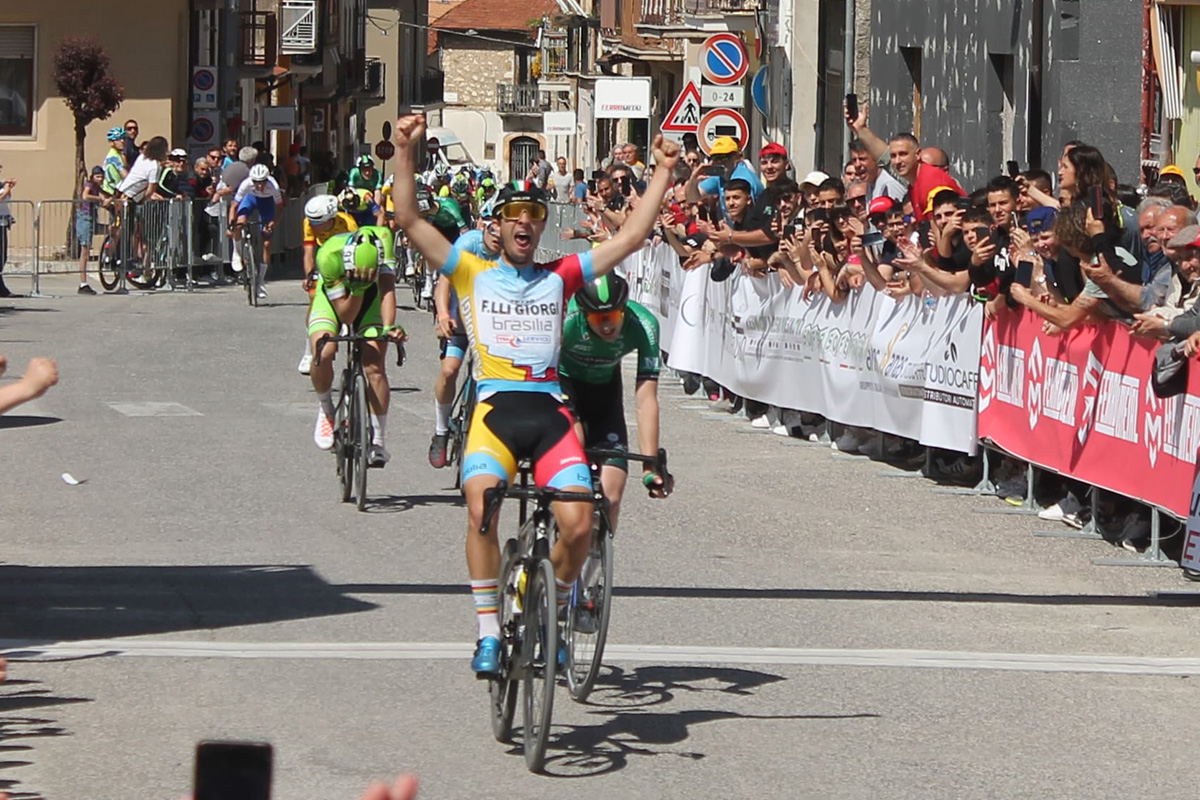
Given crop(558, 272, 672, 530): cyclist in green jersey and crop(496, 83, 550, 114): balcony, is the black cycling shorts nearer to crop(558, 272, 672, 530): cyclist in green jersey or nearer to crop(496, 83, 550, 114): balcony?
crop(558, 272, 672, 530): cyclist in green jersey

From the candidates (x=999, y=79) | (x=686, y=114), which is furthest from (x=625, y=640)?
(x=686, y=114)

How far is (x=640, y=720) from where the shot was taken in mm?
7840

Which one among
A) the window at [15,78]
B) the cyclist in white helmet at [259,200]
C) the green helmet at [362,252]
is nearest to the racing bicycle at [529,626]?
the green helmet at [362,252]

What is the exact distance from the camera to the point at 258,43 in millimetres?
54750

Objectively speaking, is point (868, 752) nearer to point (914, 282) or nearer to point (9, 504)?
point (9, 504)

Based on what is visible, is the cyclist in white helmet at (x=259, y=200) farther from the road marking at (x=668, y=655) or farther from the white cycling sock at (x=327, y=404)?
the road marking at (x=668, y=655)

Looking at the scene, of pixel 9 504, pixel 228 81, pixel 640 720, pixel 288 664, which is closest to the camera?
pixel 640 720

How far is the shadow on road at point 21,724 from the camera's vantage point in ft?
22.1

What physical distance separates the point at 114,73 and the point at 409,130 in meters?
33.0

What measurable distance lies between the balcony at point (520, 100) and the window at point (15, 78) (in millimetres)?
82413

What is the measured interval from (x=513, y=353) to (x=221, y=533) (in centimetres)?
451

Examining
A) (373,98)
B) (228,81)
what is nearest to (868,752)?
(228,81)

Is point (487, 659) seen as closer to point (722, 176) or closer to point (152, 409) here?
point (152, 409)

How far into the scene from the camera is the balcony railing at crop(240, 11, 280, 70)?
170 ft
